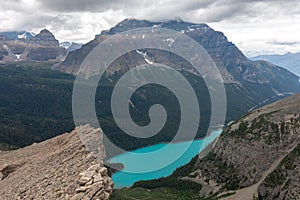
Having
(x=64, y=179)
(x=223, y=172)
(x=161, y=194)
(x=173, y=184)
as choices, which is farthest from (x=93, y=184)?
(x=173, y=184)

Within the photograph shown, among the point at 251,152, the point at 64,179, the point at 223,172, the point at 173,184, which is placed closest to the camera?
the point at 64,179

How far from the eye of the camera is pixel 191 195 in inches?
4481

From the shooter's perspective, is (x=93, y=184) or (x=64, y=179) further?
(x=64, y=179)

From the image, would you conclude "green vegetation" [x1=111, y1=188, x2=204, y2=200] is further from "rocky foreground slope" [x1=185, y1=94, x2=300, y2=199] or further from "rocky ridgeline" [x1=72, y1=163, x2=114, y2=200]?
"rocky ridgeline" [x1=72, y1=163, x2=114, y2=200]

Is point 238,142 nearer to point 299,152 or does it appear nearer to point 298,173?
point 299,152

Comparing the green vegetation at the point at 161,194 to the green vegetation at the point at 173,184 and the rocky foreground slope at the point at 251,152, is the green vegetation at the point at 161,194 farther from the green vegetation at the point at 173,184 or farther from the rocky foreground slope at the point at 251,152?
the rocky foreground slope at the point at 251,152

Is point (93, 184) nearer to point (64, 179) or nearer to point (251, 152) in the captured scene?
point (64, 179)

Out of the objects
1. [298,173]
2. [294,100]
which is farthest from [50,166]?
[294,100]

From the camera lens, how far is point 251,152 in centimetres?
11944

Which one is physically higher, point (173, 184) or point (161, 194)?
point (161, 194)

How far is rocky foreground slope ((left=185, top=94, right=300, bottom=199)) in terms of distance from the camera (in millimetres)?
109312

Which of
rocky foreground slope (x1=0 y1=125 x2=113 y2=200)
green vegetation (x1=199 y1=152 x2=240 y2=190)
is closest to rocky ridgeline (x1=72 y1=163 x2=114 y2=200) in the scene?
rocky foreground slope (x1=0 y1=125 x2=113 y2=200)

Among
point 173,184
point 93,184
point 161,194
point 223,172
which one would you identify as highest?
point 93,184

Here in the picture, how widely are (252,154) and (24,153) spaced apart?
85.3m
